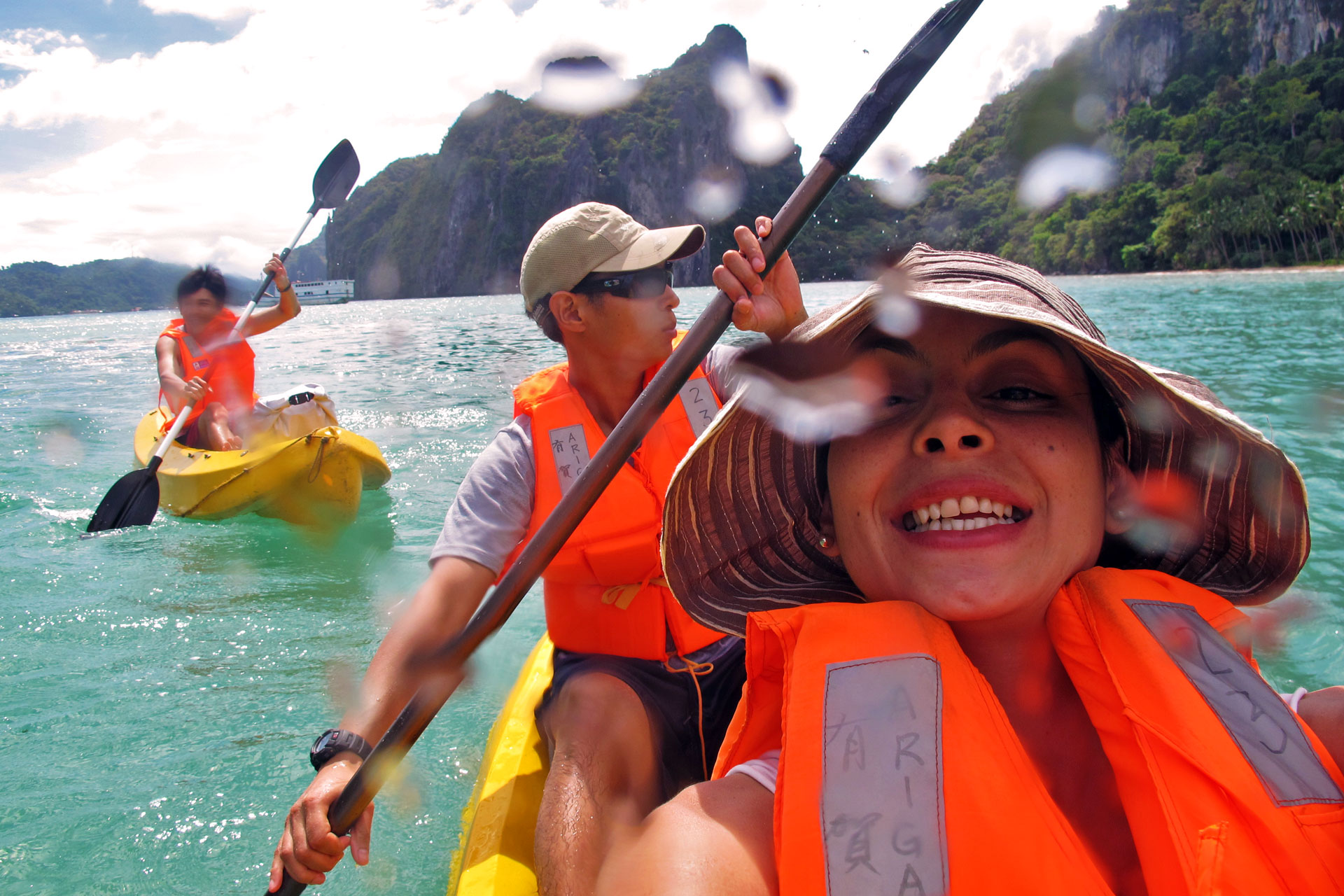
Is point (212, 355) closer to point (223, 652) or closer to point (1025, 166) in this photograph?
point (223, 652)

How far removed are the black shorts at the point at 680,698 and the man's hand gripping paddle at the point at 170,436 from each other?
467 centimetres

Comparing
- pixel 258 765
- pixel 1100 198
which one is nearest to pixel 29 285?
pixel 1100 198

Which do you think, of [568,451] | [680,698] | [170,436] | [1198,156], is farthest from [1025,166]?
[1198,156]

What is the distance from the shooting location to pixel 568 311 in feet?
8.68

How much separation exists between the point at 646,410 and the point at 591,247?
1.36m

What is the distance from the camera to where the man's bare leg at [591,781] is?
164 cm

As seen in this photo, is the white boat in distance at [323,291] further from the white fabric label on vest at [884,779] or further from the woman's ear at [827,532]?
the white fabric label on vest at [884,779]

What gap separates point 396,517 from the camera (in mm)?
6215

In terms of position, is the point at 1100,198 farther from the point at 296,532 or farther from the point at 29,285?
the point at 29,285

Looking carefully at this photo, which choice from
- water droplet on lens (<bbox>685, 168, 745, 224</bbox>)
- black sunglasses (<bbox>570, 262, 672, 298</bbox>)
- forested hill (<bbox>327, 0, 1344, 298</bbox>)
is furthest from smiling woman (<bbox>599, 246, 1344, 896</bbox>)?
water droplet on lens (<bbox>685, 168, 745, 224</bbox>)

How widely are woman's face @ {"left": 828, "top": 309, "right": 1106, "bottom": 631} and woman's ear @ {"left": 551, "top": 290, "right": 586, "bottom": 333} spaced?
1564 mm

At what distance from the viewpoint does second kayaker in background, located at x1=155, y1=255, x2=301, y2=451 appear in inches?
253

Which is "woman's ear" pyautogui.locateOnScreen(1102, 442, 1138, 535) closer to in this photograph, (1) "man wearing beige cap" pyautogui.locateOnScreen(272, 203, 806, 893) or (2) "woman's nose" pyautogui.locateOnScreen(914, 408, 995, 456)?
(2) "woman's nose" pyautogui.locateOnScreen(914, 408, 995, 456)

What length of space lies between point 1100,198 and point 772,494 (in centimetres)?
4772
